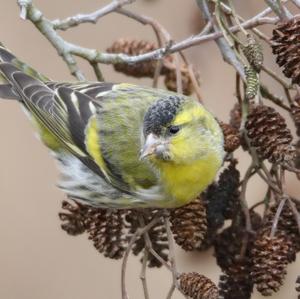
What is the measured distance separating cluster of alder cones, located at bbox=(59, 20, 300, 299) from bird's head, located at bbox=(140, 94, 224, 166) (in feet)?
0.17

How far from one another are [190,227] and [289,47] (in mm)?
364

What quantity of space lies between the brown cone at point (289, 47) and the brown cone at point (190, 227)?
0.30m

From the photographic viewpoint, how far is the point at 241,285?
1.70 meters

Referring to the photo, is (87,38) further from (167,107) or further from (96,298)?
(167,107)

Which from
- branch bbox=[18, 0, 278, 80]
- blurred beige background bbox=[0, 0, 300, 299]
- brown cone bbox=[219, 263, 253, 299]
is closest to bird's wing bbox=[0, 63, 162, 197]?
branch bbox=[18, 0, 278, 80]

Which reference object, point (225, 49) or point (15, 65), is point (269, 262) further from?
point (15, 65)

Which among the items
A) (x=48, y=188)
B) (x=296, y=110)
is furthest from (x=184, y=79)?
(x=48, y=188)

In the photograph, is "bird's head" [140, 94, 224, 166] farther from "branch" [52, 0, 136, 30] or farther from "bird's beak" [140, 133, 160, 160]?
"branch" [52, 0, 136, 30]

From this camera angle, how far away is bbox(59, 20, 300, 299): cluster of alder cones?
156 centimetres

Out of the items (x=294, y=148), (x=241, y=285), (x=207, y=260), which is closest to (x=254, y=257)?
(x=241, y=285)

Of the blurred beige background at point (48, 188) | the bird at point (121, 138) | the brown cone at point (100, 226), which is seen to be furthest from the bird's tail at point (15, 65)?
the blurred beige background at point (48, 188)

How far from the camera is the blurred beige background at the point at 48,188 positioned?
309 cm

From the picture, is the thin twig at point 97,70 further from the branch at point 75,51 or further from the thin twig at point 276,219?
the thin twig at point 276,219

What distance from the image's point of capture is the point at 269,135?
1.63 meters
